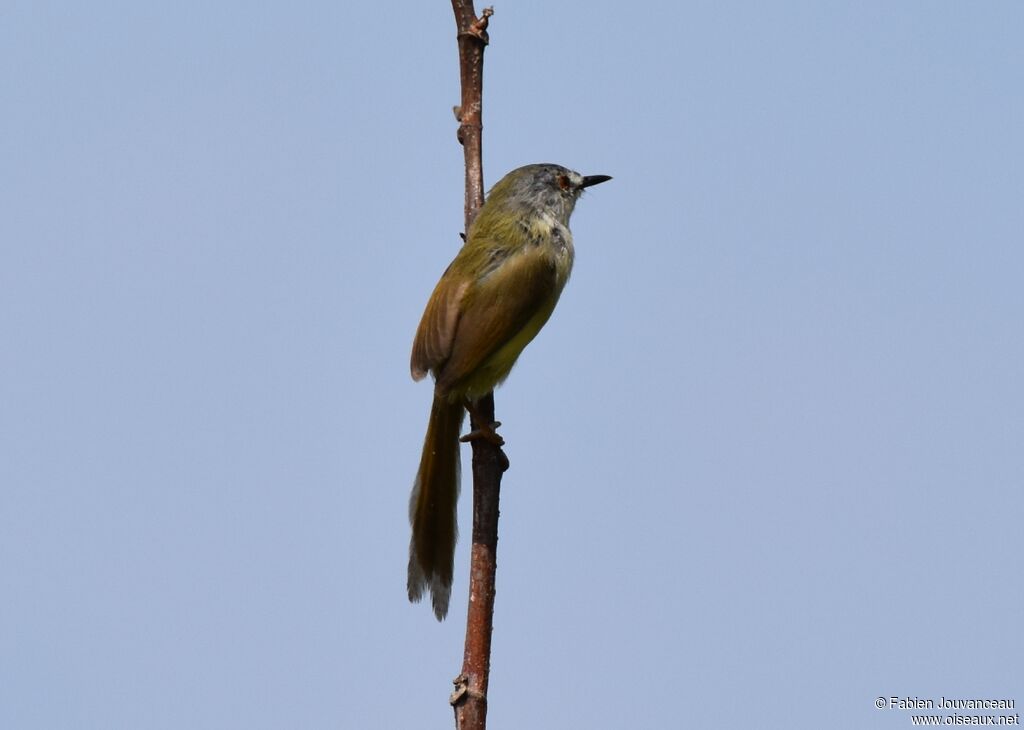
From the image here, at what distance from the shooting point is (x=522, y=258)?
16.7 ft

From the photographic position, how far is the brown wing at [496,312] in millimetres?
4777

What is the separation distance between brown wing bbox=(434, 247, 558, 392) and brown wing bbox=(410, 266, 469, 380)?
2cm

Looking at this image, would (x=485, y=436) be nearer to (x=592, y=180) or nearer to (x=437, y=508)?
(x=437, y=508)

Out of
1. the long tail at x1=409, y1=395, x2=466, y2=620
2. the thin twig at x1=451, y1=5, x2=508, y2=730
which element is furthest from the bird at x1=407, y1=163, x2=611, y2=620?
the thin twig at x1=451, y1=5, x2=508, y2=730

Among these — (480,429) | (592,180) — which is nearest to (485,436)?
(480,429)

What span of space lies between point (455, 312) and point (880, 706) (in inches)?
91.9

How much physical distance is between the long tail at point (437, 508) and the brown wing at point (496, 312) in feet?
0.71

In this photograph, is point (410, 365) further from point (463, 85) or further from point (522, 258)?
point (463, 85)

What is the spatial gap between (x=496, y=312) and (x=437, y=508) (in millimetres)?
842

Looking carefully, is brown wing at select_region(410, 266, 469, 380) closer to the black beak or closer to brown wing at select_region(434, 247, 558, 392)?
brown wing at select_region(434, 247, 558, 392)

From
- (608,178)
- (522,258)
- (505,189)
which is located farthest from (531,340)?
(608,178)

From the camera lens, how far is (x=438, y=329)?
4.86 m

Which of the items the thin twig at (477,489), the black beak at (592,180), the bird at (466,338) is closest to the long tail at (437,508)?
the bird at (466,338)

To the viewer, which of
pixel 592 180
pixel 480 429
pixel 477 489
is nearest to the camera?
pixel 477 489
